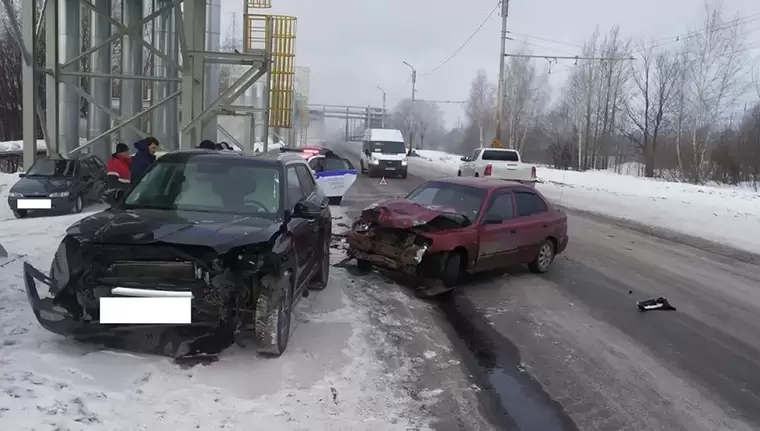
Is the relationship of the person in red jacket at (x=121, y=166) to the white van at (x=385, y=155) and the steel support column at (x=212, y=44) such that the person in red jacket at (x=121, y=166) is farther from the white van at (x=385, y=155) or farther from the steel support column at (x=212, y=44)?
the white van at (x=385, y=155)

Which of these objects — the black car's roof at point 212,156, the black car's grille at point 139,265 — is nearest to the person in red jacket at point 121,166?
the black car's roof at point 212,156

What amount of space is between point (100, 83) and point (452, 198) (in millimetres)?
16049

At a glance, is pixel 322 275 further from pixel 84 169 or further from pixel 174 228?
pixel 84 169

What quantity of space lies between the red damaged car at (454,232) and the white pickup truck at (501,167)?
1342cm

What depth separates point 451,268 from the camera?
26.8ft

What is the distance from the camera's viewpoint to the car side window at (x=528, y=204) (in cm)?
952

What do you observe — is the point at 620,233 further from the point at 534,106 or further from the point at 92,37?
the point at 534,106

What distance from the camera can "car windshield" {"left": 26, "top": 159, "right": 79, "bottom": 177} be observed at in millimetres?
14891

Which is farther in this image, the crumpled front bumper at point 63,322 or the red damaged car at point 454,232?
the red damaged car at point 454,232

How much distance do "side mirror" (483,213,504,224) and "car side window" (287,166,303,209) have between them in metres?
2.85

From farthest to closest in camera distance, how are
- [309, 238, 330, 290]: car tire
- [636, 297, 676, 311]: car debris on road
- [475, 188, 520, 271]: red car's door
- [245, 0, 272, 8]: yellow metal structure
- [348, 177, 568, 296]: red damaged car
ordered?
[245, 0, 272, 8]: yellow metal structure < [475, 188, 520, 271]: red car's door < [348, 177, 568, 296]: red damaged car < [636, 297, 676, 311]: car debris on road < [309, 238, 330, 290]: car tire

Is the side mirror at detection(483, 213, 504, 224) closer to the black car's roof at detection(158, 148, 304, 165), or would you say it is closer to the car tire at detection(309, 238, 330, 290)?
the car tire at detection(309, 238, 330, 290)

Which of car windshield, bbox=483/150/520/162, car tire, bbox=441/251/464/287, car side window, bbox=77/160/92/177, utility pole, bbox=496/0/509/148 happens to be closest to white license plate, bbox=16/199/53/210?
car side window, bbox=77/160/92/177

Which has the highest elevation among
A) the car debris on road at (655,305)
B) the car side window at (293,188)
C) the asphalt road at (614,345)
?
the car side window at (293,188)
